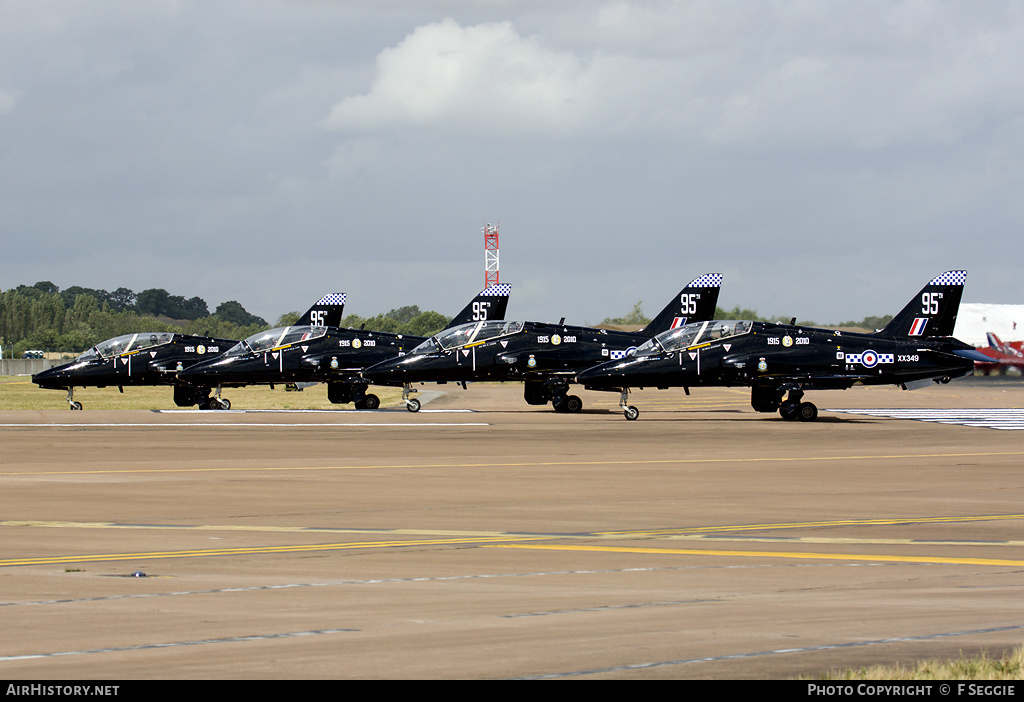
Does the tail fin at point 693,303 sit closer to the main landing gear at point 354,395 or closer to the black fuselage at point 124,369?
the main landing gear at point 354,395

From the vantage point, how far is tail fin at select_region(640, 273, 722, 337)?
4766cm

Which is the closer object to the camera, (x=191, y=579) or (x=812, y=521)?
(x=191, y=579)

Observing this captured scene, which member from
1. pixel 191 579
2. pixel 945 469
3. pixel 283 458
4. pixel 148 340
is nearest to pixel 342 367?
pixel 148 340

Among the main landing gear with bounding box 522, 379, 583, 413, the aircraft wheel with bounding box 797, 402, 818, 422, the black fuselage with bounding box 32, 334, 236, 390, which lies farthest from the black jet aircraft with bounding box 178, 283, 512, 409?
the aircraft wheel with bounding box 797, 402, 818, 422

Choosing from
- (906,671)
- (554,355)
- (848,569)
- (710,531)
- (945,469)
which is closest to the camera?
(906,671)

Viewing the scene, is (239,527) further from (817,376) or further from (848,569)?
(817,376)

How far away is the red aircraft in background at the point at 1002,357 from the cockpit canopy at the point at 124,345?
1703 inches

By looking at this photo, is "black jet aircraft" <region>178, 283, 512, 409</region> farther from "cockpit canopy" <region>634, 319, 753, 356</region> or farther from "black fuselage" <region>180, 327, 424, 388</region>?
"cockpit canopy" <region>634, 319, 753, 356</region>

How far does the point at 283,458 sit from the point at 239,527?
977 centimetres

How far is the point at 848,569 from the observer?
1134 centimetres

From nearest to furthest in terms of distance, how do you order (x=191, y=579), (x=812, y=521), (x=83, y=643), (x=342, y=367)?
1. (x=83, y=643)
2. (x=191, y=579)
3. (x=812, y=521)
4. (x=342, y=367)

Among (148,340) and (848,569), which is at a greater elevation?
(148,340)

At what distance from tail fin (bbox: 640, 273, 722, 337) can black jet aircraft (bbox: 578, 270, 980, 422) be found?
8108mm

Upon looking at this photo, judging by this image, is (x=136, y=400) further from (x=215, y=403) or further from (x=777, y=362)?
(x=777, y=362)
